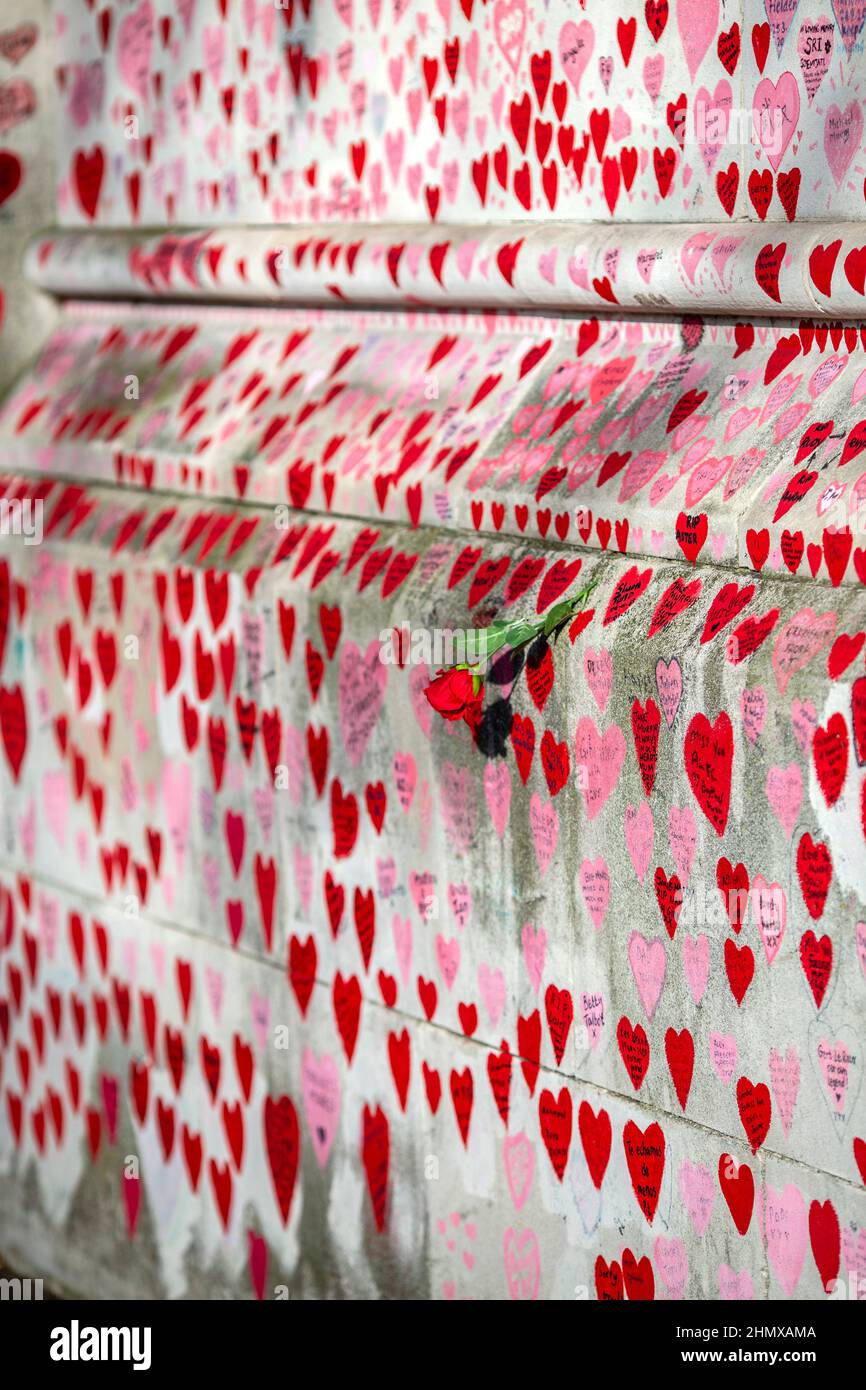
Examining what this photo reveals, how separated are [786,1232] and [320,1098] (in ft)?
3.96

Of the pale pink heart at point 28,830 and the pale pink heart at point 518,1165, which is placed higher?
the pale pink heart at point 28,830

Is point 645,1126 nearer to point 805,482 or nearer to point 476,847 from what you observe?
point 476,847

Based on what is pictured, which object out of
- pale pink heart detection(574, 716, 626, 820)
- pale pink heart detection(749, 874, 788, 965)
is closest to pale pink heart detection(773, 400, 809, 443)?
pale pink heart detection(574, 716, 626, 820)

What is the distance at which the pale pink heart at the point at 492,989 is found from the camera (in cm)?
314

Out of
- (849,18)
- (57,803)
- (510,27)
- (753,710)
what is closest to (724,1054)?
(753,710)

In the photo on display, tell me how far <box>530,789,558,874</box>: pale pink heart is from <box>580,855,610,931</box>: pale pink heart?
0.08 meters

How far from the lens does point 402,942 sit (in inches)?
132

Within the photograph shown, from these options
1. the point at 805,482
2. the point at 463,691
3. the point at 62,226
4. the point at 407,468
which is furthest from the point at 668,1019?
the point at 62,226

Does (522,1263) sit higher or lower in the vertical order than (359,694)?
lower

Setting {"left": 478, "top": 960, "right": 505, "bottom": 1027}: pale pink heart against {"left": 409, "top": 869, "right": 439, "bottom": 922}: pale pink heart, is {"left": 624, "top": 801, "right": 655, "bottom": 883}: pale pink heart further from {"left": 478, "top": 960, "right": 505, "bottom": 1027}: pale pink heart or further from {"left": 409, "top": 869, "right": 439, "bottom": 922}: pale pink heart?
{"left": 409, "top": 869, "right": 439, "bottom": 922}: pale pink heart

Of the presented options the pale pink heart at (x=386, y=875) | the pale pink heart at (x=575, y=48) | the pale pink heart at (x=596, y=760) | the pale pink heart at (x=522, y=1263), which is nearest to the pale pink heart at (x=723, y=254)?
the pale pink heart at (x=575, y=48)

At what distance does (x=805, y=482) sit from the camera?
259cm

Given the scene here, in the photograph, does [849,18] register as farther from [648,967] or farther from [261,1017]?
[261,1017]

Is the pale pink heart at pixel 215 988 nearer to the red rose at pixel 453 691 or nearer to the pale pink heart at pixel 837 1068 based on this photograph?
the red rose at pixel 453 691
